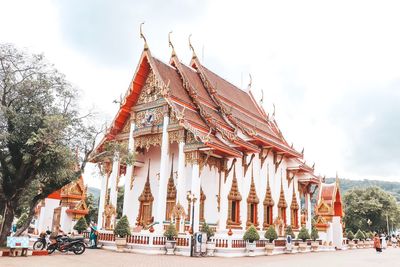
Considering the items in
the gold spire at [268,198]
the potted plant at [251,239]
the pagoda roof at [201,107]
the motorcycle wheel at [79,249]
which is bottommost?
the motorcycle wheel at [79,249]

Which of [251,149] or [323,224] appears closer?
[251,149]

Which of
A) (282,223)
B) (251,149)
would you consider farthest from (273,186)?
(251,149)

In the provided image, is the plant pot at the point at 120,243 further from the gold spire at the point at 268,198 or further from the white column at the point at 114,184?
the gold spire at the point at 268,198

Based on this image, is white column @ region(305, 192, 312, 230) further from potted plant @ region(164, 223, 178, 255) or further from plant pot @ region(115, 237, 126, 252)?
plant pot @ region(115, 237, 126, 252)

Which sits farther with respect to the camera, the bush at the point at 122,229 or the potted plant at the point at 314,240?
the potted plant at the point at 314,240

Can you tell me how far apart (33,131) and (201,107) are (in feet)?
24.9

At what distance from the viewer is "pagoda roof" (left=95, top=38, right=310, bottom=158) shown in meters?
16.1

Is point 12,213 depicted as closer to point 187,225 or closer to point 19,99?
point 19,99

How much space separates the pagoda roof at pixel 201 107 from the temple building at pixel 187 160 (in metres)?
0.05

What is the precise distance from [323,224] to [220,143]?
36.3 feet

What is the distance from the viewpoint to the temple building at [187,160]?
15.4 meters

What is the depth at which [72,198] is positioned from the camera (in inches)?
749

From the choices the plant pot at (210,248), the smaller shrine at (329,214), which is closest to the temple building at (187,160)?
the plant pot at (210,248)

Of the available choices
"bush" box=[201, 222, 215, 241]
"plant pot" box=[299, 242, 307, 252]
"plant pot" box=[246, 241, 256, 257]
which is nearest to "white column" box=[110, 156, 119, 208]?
"bush" box=[201, 222, 215, 241]
